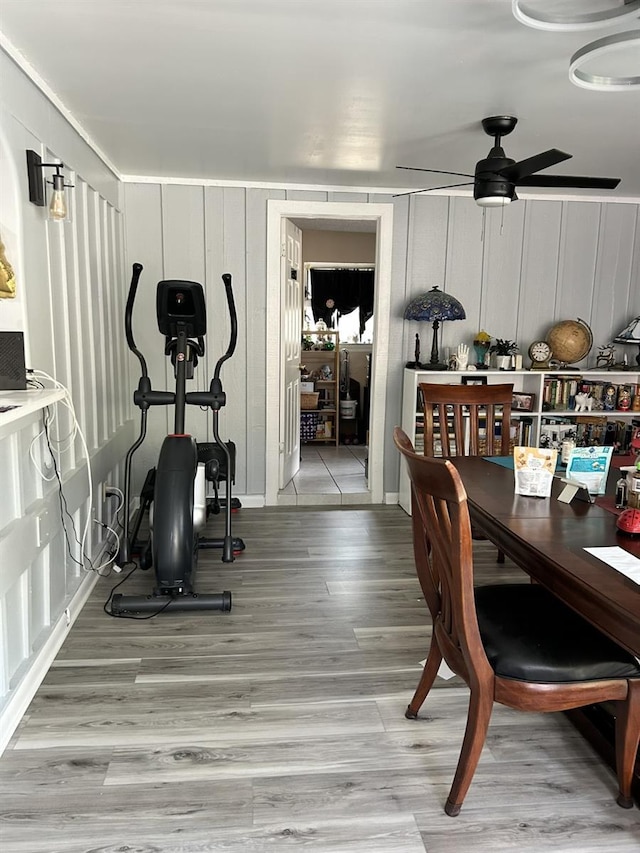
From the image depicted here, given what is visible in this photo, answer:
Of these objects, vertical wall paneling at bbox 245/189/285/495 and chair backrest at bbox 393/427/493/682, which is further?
vertical wall paneling at bbox 245/189/285/495

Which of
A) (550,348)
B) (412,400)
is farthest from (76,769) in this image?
(550,348)

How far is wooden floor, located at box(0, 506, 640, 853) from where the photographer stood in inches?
65.8

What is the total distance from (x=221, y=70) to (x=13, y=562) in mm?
2021

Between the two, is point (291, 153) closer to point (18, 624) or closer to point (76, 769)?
point (18, 624)

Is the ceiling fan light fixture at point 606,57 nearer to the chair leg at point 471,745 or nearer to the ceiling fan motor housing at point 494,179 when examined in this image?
the ceiling fan motor housing at point 494,179

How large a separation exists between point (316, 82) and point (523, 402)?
2.85 metres

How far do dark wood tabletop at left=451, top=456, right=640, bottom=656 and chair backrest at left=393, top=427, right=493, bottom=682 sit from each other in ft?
0.80

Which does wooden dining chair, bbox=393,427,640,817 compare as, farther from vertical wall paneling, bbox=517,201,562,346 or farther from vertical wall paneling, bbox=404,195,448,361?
vertical wall paneling, bbox=517,201,562,346

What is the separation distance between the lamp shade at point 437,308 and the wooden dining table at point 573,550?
6.15 feet

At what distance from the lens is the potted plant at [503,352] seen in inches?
178

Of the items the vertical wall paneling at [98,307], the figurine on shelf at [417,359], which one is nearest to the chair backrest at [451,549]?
the vertical wall paneling at [98,307]

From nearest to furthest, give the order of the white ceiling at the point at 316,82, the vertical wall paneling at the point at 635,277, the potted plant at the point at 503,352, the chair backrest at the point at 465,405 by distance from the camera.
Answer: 1. the white ceiling at the point at 316,82
2. the chair backrest at the point at 465,405
3. the potted plant at the point at 503,352
4. the vertical wall paneling at the point at 635,277

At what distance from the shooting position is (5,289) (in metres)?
2.06

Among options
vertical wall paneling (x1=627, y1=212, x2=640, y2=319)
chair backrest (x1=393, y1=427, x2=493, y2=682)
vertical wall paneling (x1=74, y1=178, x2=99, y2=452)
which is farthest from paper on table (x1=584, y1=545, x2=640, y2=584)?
vertical wall paneling (x1=627, y1=212, x2=640, y2=319)
